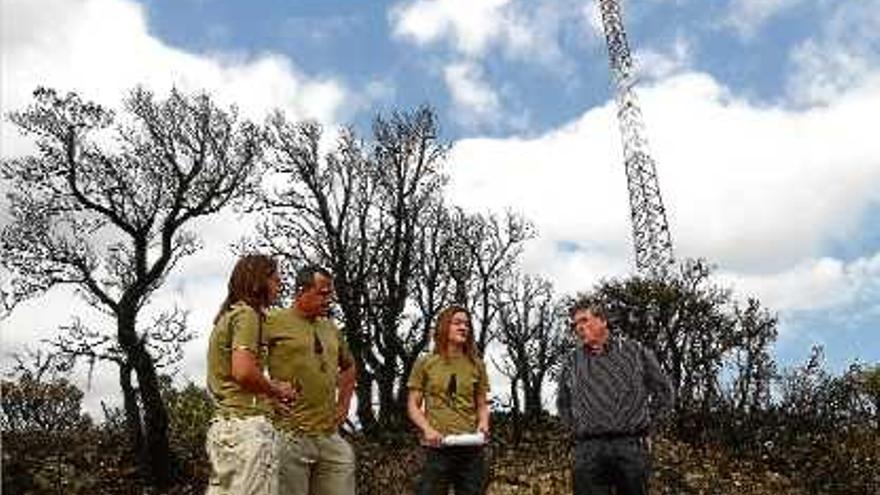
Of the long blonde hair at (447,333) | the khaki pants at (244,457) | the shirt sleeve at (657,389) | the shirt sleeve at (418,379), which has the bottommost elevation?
the khaki pants at (244,457)

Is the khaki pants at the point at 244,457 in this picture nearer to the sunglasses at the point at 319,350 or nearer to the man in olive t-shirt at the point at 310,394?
the man in olive t-shirt at the point at 310,394

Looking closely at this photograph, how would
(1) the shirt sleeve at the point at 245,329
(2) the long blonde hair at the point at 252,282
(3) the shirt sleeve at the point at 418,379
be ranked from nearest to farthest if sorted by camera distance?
(1) the shirt sleeve at the point at 245,329 → (2) the long blonde hair at the point at 252,282 → (3) the shirt sleeve at the point at 418,379

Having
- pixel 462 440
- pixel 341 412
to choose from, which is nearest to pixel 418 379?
pixel 462 440

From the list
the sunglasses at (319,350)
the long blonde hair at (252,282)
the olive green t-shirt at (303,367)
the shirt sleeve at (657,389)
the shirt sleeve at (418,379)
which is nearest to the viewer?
the long blonde hair at (252,282)

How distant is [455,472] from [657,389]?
1.42 metres

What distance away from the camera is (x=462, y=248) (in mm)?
39031

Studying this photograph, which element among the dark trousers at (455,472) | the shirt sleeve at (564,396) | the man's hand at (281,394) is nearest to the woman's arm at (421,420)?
the dark trousers at (455,472)

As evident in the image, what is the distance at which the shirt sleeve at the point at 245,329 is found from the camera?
5.39m

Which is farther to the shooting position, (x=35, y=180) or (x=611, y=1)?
(x=611, y=1)

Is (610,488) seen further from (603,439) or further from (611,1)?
(611,1)

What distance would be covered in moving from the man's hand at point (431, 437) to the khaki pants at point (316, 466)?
145 centimetres

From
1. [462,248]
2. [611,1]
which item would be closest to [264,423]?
[462,248]

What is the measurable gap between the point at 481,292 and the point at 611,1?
1076 centimetres

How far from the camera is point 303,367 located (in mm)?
6070
